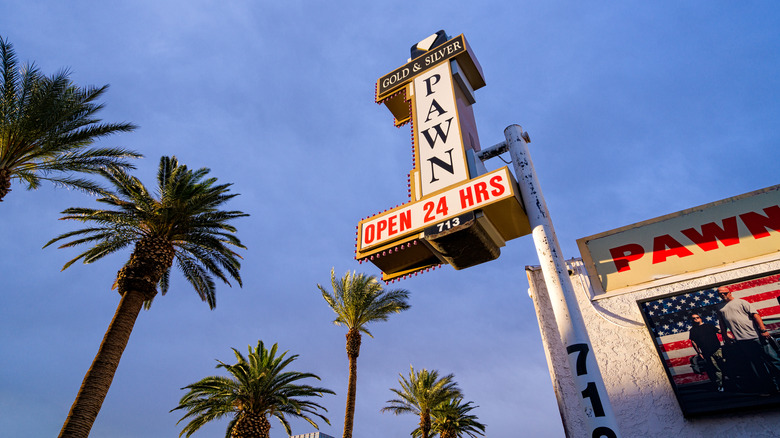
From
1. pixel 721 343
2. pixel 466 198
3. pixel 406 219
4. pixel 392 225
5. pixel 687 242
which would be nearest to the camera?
pixel 721 343

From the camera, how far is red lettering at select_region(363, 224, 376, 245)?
9.66 m

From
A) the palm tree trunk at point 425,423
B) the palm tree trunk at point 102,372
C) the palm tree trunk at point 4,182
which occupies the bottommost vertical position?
the palm tree trunk at point 102,372

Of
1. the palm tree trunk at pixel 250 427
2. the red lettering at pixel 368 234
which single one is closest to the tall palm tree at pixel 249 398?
the palm tree trunk at pixel 250 427

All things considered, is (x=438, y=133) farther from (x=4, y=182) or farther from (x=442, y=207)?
(x=4, y=182)

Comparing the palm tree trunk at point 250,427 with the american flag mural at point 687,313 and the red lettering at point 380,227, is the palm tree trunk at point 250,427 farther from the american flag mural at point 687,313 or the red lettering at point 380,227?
the american flag mural at point 687,313

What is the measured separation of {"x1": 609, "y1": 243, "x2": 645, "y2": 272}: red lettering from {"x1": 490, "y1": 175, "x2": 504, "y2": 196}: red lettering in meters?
3.54

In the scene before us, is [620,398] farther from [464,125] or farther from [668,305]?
[464,125]

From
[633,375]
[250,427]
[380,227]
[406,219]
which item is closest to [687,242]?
[633,375]

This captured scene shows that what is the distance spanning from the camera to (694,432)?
744 centimetres

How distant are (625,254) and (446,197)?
4.31 m

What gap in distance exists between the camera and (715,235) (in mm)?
8859

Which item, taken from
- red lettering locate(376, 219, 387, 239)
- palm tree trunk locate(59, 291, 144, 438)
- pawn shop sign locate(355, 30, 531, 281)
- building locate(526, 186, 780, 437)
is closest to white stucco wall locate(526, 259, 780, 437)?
building locate(526, 186, 780, 437)

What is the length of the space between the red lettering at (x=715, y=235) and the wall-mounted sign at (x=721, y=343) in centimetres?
90

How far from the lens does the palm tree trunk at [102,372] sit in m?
12.7
